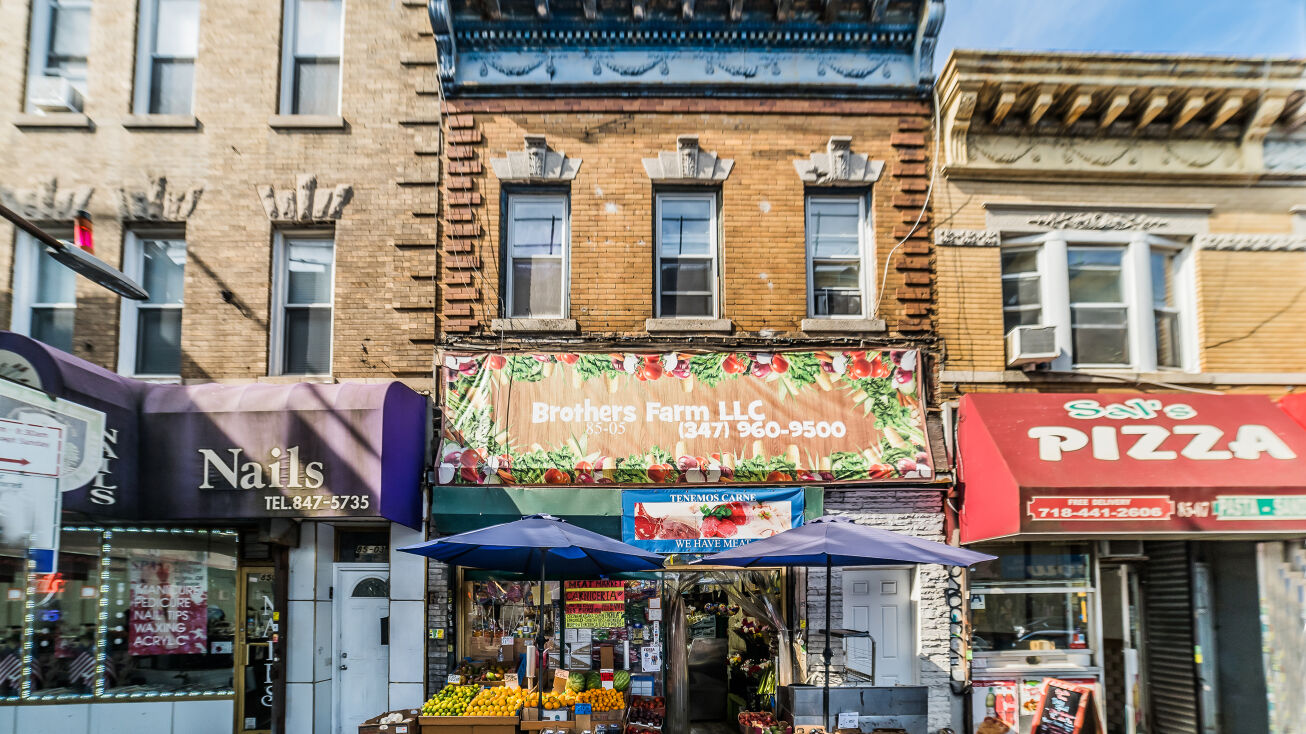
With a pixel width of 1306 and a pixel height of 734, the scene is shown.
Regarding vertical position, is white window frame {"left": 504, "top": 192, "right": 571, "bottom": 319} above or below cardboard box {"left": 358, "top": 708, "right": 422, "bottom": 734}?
above

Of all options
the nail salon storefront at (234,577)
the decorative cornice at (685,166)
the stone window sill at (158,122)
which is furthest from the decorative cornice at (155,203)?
the decorative cornice at (685,166)

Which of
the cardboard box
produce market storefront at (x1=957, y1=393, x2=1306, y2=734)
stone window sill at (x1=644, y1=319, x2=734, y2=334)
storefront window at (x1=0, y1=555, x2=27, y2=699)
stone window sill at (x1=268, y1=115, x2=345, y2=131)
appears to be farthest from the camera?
stone window sill at (x1=268, y1=115, x2=345, y2=131)

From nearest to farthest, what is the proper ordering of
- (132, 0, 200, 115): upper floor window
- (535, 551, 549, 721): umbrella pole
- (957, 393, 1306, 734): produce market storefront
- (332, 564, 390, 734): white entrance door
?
1. (535, 551, 549, 721): umbrella pole
2. (957, 393, 1306, 734): produce market storefront
3. (332, 564, 390, 734): white entrance door
4. (132, 0, 200, 115): upper floor window

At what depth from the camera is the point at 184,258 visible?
36.9ft

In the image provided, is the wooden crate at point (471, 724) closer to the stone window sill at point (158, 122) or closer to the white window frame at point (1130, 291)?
the white window frame at point (1130, 291)

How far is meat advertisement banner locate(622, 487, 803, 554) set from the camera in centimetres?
1028

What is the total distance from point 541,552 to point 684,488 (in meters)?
2.09

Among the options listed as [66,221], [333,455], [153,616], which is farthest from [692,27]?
[153,616]

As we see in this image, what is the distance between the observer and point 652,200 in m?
11.2

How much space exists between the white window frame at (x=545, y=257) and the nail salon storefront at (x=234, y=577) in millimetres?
1823

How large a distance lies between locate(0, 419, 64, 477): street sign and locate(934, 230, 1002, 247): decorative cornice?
9935 millimetres

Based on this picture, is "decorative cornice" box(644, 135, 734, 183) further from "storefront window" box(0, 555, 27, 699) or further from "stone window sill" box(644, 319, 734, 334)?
"storefront window" box(0, 555, 27, 699)

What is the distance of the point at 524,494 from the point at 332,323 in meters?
3.30

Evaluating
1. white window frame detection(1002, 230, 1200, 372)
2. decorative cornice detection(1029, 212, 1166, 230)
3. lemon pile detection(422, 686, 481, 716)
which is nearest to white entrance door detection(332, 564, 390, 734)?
lemon pile detection(422, 686, 481, 716)
